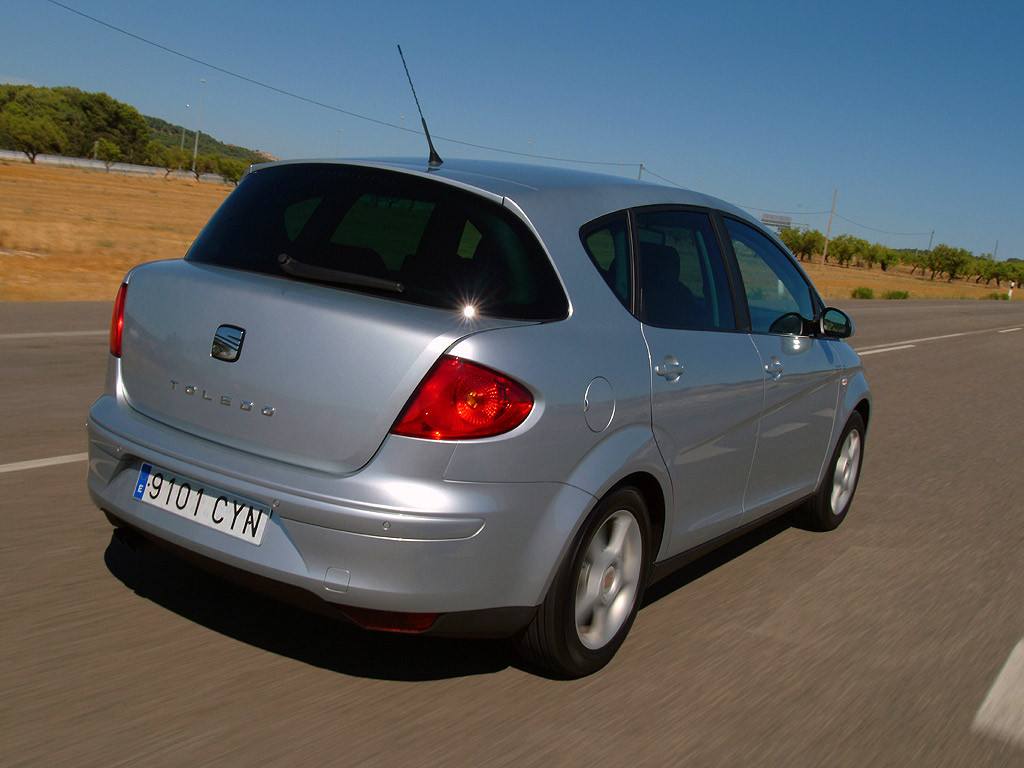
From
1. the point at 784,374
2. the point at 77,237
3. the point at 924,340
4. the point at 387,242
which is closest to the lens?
the point at 387,242

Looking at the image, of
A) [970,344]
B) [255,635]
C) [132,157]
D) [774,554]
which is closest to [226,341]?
[255,635]

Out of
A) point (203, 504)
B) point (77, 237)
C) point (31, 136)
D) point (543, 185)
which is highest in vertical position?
point (31, 136)

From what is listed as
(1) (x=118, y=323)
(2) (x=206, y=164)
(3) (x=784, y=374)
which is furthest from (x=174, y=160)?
(1) (x=118, y=323)

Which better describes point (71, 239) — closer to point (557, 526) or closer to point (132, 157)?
point (557, 526)

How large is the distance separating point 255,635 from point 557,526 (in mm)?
1160

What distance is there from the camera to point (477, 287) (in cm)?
306

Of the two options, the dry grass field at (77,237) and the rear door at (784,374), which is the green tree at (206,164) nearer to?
the dry grass field at (77,237)

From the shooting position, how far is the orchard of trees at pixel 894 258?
145875 mm

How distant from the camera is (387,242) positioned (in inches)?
131

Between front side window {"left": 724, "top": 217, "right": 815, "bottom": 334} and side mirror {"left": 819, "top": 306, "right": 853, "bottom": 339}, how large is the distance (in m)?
0.09

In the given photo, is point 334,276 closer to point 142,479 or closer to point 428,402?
point 428,402

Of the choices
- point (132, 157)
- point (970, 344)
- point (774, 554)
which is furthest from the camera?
point (132, 157)

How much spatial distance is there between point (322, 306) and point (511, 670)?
138 centimetres

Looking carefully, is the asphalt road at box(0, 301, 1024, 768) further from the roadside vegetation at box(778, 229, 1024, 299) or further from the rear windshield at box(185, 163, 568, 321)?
the roadside vegetation at box(778, 229, 1024, 299)
